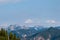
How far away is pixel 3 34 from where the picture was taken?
35906 mm

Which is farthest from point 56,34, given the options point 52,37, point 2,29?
point 2,29

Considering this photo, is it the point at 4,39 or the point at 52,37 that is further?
the point at 52,37

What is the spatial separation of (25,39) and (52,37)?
1923 cm

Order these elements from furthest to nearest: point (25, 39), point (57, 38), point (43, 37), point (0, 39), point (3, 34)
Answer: point (25, 39)
point (43, 37)
point (57, 38)
point (3, 34)
point (0, 39)

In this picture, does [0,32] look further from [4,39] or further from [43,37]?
[43,37]

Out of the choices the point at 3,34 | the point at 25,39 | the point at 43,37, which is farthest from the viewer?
the point at 25,39

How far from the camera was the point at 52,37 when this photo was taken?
155 m

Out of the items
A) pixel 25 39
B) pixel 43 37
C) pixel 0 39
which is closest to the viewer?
pixel 0 39

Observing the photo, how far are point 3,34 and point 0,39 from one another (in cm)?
380

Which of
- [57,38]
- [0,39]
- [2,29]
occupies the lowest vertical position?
[0,39]

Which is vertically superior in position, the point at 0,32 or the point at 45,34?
the point at 45,34

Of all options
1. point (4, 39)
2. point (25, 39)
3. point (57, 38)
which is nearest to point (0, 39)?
point (4, 39)

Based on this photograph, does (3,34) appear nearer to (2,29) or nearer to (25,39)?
(2,29)

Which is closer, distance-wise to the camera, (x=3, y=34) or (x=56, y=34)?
(x=3, y=34)
